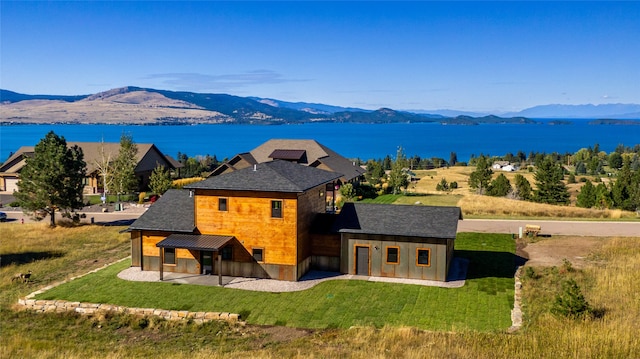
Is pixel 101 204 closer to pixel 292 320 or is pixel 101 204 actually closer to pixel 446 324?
pixel 292 320

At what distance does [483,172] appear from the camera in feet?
224

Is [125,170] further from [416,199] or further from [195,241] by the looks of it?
[195,241]

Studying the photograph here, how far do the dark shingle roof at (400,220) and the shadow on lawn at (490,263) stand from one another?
10.4 feet

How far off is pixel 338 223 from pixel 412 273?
462 cm

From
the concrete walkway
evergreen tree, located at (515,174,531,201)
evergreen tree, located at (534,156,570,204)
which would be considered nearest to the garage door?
the concrete walkway

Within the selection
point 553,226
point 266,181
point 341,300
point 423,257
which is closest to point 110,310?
point 266,181

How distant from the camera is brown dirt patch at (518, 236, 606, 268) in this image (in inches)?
1198

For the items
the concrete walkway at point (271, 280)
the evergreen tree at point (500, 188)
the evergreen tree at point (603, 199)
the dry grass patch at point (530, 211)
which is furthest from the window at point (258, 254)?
the evergreen tree at point (500, 188)

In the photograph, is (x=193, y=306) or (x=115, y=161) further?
(x=115, y=161)

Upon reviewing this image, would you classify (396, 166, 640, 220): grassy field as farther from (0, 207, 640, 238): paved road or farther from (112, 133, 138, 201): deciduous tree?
(112, 133, 138, 201): deciduous tree

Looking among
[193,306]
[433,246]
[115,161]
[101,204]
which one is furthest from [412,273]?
[115,161]

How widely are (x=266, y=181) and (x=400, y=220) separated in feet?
23.8

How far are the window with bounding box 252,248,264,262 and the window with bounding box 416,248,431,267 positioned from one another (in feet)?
26.0

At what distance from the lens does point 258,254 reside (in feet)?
92.3
